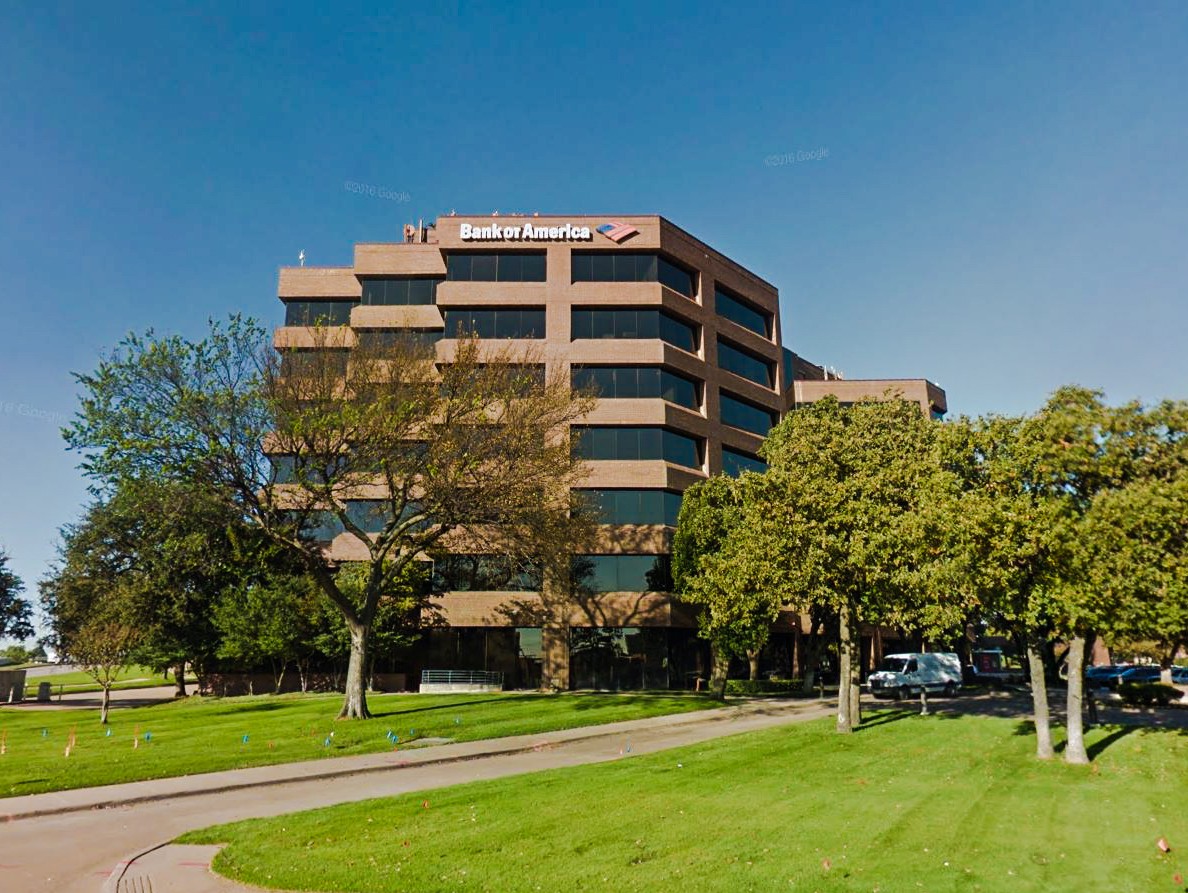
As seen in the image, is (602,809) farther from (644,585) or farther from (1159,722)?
(644,585)

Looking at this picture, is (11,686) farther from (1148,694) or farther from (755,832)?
(1148,694)

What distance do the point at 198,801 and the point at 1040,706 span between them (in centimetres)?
1826

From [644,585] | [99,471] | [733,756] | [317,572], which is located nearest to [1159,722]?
[733,756]

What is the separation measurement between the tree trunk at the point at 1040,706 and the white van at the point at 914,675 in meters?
16.7

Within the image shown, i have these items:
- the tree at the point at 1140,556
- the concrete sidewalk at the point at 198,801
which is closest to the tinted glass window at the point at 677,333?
the concrete sidewalk at the point at 198,801

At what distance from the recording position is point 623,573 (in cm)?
4153

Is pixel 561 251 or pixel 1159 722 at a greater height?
pixel 561 251

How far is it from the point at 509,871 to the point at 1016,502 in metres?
13.4

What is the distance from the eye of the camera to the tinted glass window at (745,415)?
48.6 m

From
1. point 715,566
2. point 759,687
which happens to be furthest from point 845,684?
point 759,687

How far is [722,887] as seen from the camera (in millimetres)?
8531

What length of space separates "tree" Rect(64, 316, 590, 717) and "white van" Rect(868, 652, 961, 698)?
17.6 meters

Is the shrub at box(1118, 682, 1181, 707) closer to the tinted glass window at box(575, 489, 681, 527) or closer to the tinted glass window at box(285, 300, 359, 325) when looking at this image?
the tinted glass window at box(575, 489, 681, 527)

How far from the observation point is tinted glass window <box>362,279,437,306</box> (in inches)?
1885
